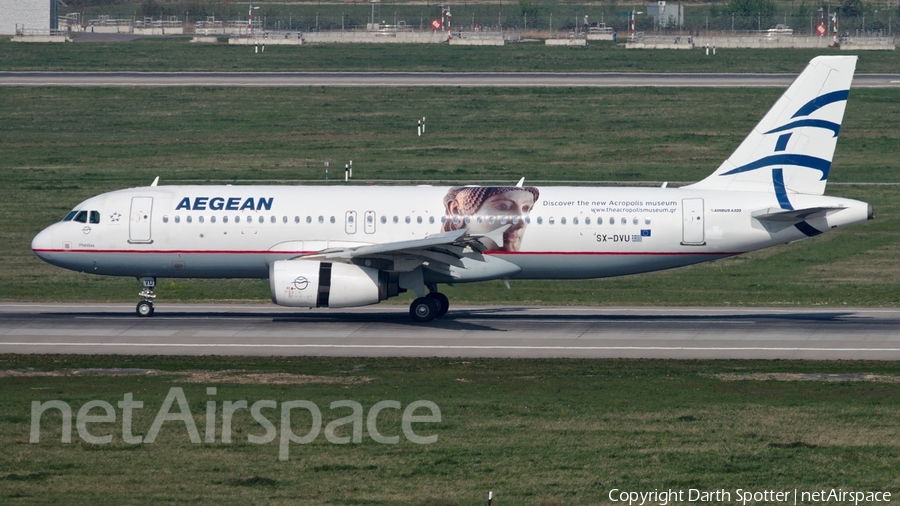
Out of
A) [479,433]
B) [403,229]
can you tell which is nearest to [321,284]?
[403,229]

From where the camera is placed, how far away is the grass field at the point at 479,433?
2041cm

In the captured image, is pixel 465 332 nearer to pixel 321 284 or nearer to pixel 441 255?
pixel 441 255

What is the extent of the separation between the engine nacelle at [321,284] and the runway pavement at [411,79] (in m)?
55.8

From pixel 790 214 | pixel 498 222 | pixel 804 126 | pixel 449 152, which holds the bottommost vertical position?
pixel 498 222

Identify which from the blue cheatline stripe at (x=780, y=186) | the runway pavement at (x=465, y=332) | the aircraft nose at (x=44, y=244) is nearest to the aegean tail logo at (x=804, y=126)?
the blue cheatline stripe at (x=780, y=186)

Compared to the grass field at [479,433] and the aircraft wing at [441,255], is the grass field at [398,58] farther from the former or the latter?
the grass field at [479,433]

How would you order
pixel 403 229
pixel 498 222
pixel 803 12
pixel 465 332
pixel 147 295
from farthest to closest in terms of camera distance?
1. pixel 803 12
2. pixel 147 295
3. pixel 403 229
4. pixel 498 222
5. pixel 465 332

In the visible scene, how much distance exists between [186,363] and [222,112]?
181ft

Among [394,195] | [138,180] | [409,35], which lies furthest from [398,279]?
[409,35]

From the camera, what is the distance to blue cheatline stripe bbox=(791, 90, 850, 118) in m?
40.0

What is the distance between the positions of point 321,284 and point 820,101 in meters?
17.9

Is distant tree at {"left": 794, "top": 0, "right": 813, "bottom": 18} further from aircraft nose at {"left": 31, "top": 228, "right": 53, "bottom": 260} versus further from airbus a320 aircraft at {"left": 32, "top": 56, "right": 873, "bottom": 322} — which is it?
aircraft nose at {"left": 31, "top": 228, "right": 53, "bottom": 260}

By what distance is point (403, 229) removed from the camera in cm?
3956

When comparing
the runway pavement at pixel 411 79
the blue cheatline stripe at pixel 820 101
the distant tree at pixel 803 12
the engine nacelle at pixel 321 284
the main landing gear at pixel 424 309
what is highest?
the distant tree at pixel 803 12
